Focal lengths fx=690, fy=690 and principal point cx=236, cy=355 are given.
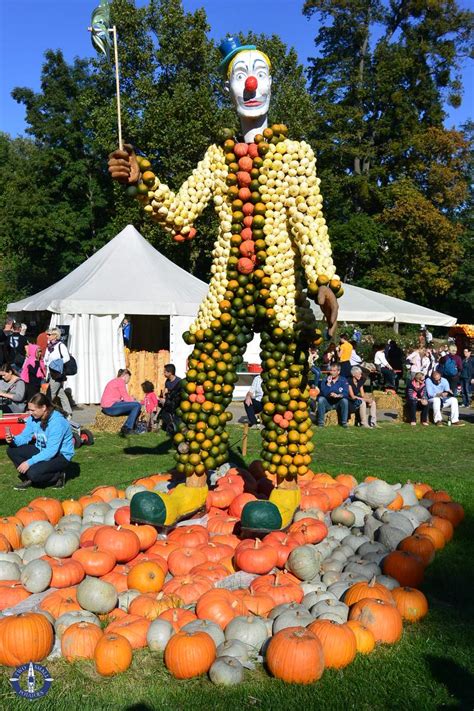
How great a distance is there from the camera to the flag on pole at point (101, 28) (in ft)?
16.1

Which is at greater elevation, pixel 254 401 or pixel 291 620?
pixel 254 401

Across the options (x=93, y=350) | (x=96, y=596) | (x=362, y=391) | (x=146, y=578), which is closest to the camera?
(x=96, y=596)

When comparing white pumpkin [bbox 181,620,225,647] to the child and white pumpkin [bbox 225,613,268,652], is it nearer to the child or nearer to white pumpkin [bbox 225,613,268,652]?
white pumpkin [bbox 225,613,268,652]

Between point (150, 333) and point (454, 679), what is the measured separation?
2287 centimetres

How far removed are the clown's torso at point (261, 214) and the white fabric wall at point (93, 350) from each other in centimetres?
1072

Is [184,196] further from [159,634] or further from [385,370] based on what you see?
[385,370]

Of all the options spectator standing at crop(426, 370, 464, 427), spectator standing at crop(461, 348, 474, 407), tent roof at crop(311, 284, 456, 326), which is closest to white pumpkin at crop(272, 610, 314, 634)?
spectator standing at crop(426, 370, 464, 427)

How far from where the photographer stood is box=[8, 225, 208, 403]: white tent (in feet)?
50.6

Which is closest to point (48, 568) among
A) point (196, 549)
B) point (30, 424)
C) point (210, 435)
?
point (196, 549)

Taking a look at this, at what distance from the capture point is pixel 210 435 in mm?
5219

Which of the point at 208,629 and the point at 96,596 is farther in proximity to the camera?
the point at 96,596

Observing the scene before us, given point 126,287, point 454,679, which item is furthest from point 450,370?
point 454,679

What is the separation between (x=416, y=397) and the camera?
13.6 metres

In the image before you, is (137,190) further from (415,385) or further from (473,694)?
(415,385)
